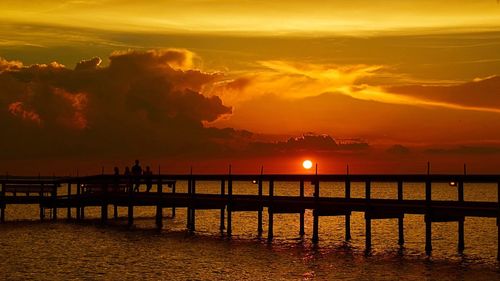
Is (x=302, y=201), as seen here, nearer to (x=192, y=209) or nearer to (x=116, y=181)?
(x=192, y=209)

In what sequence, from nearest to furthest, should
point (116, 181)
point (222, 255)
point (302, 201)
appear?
1. point (222, 255)
2. point (302, 201)
3. point (116, 181)

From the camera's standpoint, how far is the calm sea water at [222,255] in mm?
34594

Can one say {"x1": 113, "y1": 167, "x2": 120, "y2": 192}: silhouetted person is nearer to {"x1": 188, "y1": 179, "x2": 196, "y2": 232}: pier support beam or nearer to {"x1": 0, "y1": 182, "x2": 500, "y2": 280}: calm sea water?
{"x1": 0, "y1": 182, "x2": 500, "y2": 280}: calm sea water

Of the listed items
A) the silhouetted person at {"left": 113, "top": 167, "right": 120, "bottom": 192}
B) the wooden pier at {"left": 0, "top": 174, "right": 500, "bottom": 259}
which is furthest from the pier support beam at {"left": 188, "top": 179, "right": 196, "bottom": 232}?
the silhouetted person at {"left": 113, "top": 167, "right": 120, "bottom": 192}

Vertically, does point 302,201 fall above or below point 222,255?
above

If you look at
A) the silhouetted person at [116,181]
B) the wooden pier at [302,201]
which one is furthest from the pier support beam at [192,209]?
the silhouetted person at [116,181]

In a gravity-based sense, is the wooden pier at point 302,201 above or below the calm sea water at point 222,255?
above

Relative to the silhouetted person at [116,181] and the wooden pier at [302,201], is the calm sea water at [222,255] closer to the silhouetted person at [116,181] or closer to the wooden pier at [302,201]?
the wooden pier at [302,201]

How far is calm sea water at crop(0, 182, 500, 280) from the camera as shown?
34.6 meters

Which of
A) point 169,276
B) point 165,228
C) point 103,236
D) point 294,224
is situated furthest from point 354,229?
point 169,276

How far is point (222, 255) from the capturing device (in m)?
41.3

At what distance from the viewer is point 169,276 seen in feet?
112

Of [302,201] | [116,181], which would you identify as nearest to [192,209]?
[116,181]

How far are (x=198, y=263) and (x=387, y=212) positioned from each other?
32.3ft
